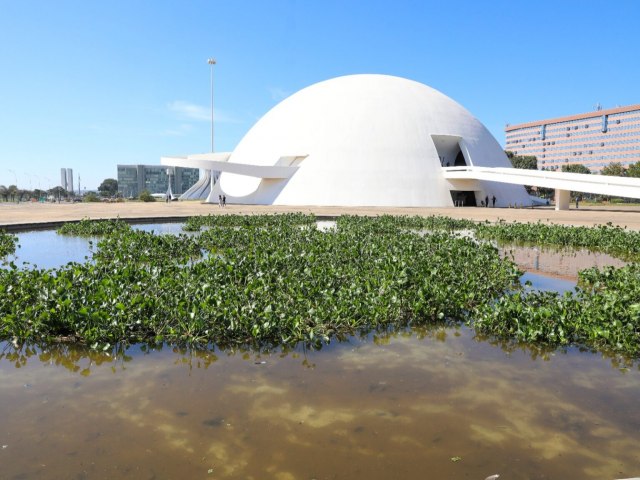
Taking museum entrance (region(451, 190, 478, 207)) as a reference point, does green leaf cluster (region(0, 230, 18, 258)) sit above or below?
below

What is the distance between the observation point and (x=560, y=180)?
32.4 meters

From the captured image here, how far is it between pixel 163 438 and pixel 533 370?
3.90 m

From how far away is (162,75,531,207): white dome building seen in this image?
36562 millimetres

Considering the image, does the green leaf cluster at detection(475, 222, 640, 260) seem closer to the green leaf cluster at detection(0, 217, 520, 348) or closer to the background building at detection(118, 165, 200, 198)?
the green leaf cluster at detection(0, 217, 520, 348)

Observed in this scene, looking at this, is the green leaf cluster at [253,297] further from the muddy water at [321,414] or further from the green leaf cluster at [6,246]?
the green leaf cluster at [6,246]

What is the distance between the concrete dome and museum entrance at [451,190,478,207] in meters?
0.18

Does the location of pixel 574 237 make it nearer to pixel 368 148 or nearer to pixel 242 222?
pixel 242 222

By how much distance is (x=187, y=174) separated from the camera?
452 ft

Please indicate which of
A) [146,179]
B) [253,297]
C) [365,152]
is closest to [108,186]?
[146,179]

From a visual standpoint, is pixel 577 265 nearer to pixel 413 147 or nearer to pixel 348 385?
pixel 348 385

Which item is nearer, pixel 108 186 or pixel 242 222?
pixel 242 222

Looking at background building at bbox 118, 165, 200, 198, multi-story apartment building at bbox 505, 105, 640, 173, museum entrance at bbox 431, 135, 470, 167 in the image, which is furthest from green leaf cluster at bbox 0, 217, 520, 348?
multi-story apartment building at bbox 505, 105, 640, 173

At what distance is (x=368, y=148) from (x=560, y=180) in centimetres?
1324

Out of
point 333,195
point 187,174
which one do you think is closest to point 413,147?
point 333,195
